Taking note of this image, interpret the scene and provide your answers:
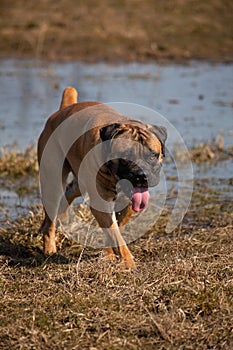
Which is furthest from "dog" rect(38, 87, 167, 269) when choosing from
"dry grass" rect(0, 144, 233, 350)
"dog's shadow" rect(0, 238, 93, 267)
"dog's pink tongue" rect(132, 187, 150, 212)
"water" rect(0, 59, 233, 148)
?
"water" rect(0, 59, 233, 148)

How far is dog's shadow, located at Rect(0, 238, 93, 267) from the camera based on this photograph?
643cm

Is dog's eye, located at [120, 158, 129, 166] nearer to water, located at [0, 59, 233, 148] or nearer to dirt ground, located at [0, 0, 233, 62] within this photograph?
water, located at [0, 59, 233, 148]

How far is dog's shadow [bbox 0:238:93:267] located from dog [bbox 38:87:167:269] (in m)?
0.19

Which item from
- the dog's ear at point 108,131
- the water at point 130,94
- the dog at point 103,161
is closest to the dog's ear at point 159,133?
the dog at point 103,161

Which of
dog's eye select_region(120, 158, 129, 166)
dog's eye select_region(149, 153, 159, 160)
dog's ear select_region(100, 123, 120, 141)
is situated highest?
dog's ear select_region(100, 123, 120, 141)

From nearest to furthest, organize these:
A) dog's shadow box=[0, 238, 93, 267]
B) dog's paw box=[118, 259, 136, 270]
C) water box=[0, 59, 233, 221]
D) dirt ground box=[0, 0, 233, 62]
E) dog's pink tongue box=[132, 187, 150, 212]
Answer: dog's paw box=[118, 259, 136, 270] → dog's pink tongue box=[132, 187, 150, 212] → dog's shadow box=[0, 238, 93, 267] → water box=[0, 59, 233, 221] → dirt ground box=[0, 0, 233, 62]

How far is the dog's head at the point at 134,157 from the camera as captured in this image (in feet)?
19.3

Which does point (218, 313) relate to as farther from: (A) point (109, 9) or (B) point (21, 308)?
(A) point (109, 9)

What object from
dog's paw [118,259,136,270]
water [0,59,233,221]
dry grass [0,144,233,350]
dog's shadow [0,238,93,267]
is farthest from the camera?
water [0,59,233,221]

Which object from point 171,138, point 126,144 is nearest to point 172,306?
point 126,144

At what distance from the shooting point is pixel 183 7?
29.0 meters

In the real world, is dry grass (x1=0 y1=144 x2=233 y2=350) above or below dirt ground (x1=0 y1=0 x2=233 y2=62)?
above

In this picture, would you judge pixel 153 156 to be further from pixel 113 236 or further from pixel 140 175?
pixel 113 236

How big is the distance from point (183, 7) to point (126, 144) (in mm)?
24031
